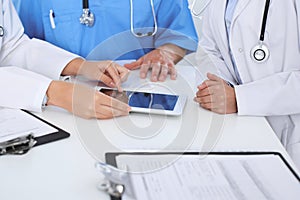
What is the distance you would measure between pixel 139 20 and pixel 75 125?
58 cm

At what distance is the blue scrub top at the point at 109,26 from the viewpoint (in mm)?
1377

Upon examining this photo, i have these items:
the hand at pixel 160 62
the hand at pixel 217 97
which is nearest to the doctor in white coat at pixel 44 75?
the hand at pixel 160 62

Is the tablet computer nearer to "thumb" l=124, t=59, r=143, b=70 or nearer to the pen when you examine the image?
"thumb" l=124, t=59, r=143, b=70

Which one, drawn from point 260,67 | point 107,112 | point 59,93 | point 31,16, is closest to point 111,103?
point 107,112

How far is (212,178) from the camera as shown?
2.44 feet

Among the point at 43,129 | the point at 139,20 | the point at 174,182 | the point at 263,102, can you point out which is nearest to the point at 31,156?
the point at 43,129

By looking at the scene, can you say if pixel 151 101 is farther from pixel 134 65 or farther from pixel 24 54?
pixel 24 54

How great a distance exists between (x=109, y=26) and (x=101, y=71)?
277 mm

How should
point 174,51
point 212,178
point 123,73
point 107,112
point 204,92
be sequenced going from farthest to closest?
point 174,51
point 123,73
point 204,92
point 107,112
point 212,178

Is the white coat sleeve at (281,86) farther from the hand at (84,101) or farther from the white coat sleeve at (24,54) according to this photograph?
the white coat sleeve at (24,54)

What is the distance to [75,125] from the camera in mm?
965

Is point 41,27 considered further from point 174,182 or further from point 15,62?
point 174,182

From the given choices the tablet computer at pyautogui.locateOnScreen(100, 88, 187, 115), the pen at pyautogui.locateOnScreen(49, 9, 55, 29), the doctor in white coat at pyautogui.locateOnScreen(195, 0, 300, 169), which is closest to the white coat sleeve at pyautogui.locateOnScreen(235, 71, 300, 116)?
the doctor in white coat at pyautogui.locateOnScreen(195, 0, 300, 169)

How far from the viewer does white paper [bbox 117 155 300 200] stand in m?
0.69
